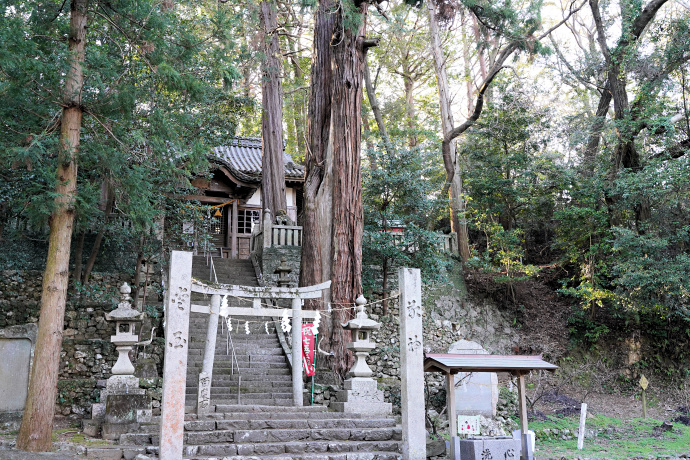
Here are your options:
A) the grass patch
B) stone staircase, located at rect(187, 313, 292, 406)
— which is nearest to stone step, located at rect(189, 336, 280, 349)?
stone staircase, located at rect(187, 313, 292, 406)

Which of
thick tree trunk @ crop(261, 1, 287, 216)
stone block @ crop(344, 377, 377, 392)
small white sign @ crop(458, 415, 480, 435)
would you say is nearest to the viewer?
small white sign @ crop(458, 415, 480, 435)

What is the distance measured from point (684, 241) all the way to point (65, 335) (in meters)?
15.9

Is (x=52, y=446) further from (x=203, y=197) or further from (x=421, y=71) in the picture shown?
A: (x=421, y=71)

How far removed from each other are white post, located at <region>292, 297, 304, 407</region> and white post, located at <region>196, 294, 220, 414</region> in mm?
1408

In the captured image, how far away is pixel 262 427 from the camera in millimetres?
8453

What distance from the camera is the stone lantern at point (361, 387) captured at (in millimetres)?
9352

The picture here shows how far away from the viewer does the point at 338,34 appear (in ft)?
41.4

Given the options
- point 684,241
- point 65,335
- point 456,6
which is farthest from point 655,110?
point 65,335

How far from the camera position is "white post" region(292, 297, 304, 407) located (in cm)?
954

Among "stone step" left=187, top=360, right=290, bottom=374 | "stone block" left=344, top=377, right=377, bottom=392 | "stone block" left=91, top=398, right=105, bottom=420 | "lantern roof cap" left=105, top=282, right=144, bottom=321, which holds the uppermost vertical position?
"lantern roof cap" left=105, top=282, right=144, bottom=321

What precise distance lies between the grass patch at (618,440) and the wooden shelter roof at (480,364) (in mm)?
1608

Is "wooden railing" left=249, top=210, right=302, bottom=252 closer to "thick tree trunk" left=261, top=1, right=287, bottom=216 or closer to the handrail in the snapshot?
"thick tree trunk" left=261, top=1, right=287, bottom=216

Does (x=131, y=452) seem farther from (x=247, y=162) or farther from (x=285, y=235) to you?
(x=247, y=162)

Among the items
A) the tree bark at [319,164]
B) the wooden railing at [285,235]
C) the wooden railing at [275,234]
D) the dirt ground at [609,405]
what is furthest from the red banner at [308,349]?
the dirt ground at [609,405]
